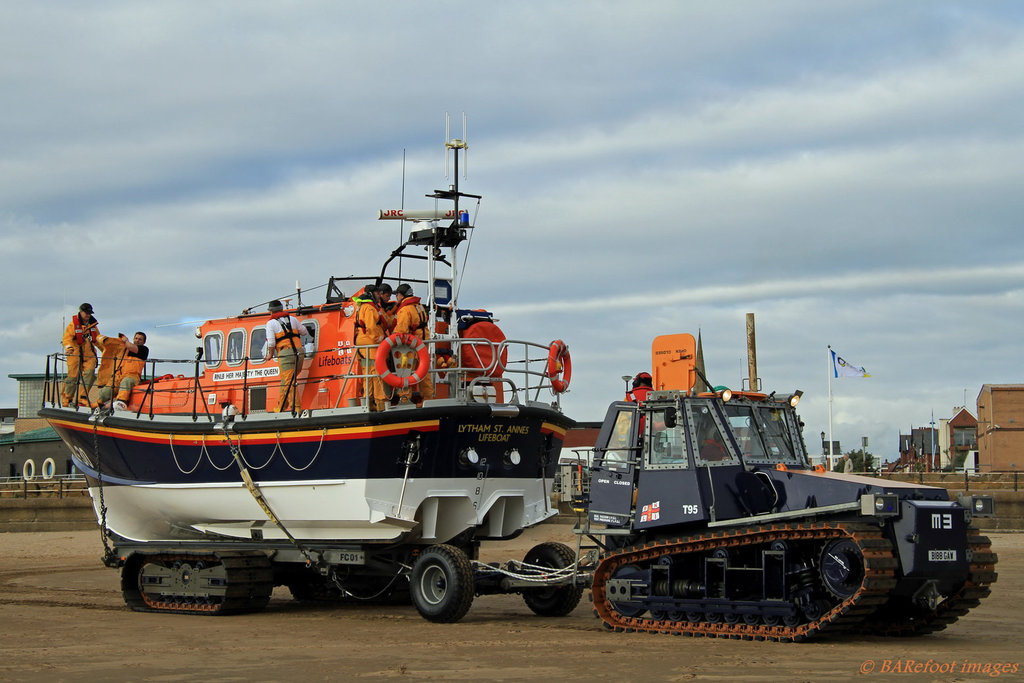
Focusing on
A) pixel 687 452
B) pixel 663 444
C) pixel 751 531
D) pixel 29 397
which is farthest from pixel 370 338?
pixel 29 397

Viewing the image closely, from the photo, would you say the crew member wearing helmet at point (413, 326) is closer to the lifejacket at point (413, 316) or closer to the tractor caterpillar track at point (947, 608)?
the lifejacket at point (413, 316)

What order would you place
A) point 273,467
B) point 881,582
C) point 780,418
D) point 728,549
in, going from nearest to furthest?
point 881,582 < point 728,549 < point 780,418 < point 273,467

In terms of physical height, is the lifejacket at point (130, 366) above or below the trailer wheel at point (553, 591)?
above

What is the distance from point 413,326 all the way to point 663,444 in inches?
149

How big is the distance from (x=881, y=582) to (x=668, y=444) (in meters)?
3.10

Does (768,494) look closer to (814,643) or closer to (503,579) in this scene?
(814,643)

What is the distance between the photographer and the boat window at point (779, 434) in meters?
13.9

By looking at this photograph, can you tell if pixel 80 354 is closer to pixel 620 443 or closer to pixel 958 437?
pixel 620 443

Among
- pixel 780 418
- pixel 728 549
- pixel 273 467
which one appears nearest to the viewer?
pixel 728 549

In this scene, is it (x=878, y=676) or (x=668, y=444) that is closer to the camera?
(x=878, y=676)

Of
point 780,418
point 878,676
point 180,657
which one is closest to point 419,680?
point 180,657

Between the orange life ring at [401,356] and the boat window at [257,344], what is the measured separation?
2625mm

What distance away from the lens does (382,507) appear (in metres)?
14.9

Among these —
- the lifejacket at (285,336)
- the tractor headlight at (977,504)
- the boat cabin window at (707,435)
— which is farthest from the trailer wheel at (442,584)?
the tractor headlight at (977,504)
